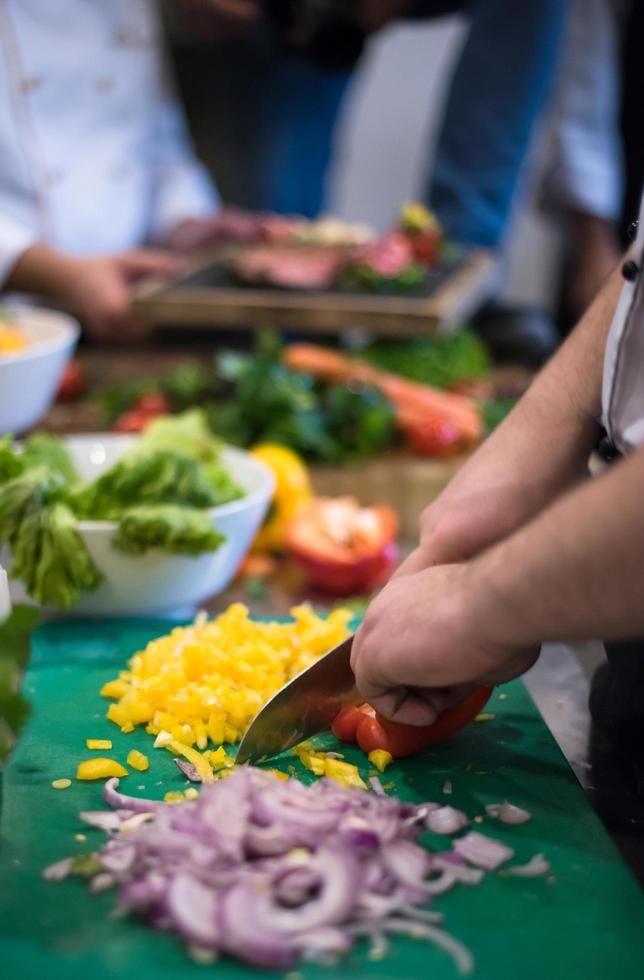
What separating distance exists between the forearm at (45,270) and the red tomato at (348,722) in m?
2.34

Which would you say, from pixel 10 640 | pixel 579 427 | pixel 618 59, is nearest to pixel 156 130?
pixel 618 59

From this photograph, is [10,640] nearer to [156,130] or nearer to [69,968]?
[69,968]

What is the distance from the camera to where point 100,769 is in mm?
1316

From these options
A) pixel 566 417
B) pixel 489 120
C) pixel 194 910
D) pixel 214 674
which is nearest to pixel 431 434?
pixel 566 417

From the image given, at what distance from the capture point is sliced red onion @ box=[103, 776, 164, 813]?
1229 mm

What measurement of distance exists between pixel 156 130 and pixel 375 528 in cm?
269

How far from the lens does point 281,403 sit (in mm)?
2736

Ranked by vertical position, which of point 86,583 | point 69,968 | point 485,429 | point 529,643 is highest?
point 529,643

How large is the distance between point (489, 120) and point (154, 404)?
2.86 meters

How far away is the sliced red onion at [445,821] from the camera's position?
121 centimetres

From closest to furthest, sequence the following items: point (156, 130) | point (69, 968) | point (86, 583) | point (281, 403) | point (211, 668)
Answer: point (69, 968)
point (211, 668)
point (86, 583)
point (281, 403)
point (156, 130)

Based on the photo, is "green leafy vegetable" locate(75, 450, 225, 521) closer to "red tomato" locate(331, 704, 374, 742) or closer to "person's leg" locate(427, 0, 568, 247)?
"red tomato" locate(331, 704, 374, 742)

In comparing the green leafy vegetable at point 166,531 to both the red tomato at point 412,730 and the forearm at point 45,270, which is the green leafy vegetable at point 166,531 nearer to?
the red tomato at point 412,730

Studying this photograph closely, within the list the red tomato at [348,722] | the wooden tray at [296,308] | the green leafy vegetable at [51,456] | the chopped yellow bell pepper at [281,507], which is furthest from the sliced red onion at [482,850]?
the wooden tray at [296,308]
